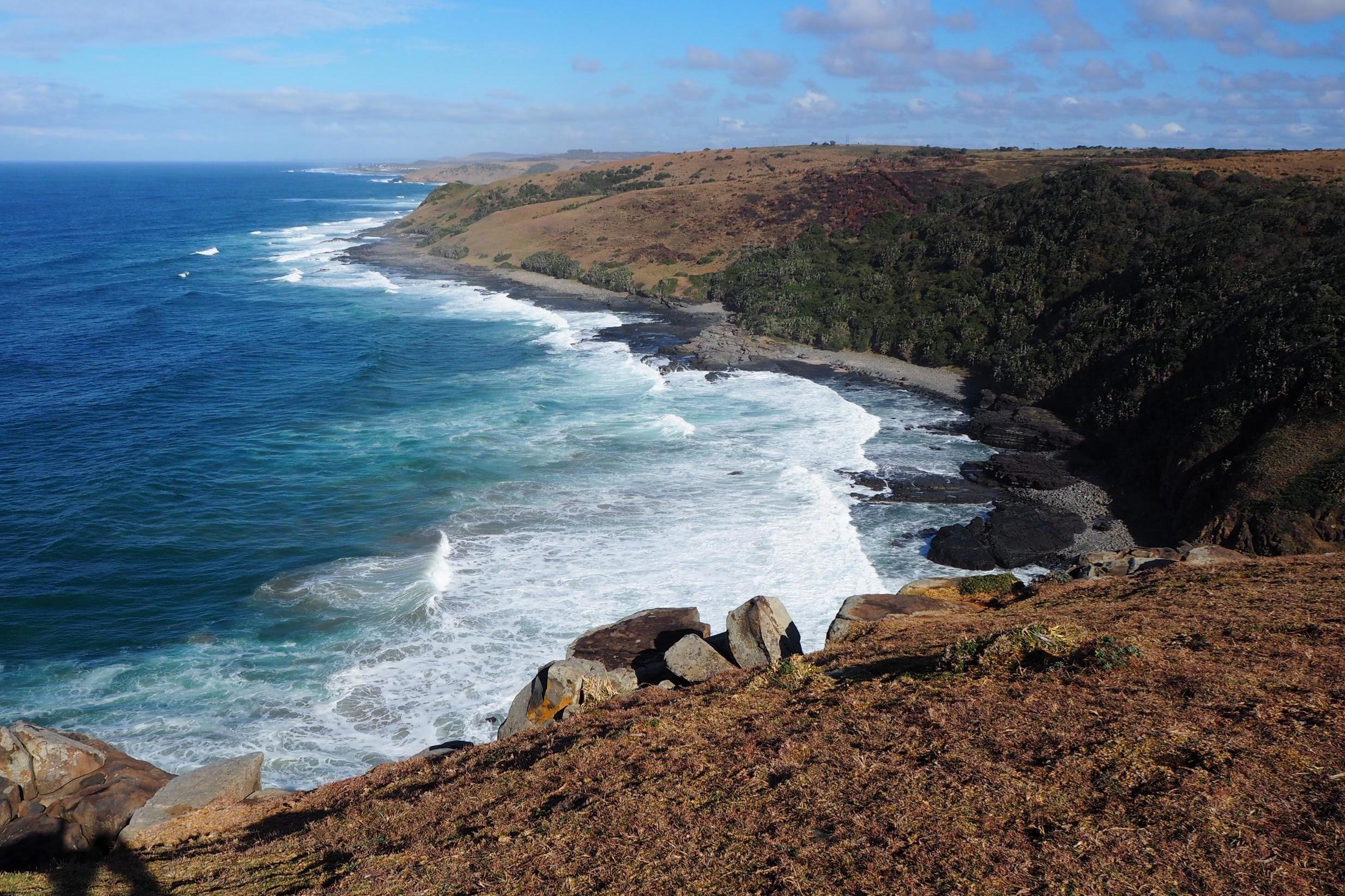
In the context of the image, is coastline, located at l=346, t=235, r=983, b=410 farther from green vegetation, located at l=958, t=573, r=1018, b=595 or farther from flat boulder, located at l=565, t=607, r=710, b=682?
flat boulder, located at l=565, t=607, r=710, b=682

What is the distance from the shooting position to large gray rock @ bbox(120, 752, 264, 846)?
12406mm

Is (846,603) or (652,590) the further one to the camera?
(652,590)

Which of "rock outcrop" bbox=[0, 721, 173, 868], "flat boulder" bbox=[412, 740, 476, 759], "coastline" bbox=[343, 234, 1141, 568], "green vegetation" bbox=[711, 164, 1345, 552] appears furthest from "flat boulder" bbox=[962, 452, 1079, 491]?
"rock outcrop" bbox=[0, 721, 173, 868]

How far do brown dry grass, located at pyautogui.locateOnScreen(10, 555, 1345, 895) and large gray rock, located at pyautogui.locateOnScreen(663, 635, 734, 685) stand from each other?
6.41ft

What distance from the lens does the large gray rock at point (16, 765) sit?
15.0 meters

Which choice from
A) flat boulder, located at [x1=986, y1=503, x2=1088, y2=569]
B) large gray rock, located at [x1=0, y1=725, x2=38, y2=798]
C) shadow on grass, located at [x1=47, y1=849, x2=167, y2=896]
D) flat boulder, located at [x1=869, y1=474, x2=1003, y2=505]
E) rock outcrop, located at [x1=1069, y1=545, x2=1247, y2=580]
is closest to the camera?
shadow on grass, located at [x1=47, y1=849, x2=167, y2=896]

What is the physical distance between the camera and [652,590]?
2470cm

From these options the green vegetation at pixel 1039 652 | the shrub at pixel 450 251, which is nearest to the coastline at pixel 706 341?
the shrub at pixel 450 251

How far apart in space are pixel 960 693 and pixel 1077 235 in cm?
5444

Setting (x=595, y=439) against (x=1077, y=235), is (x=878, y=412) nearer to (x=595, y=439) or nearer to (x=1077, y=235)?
(x=595, y=439)

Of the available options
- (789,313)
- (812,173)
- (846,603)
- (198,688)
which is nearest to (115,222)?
(812,173)

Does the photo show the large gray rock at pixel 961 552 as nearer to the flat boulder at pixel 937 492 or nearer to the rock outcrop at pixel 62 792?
the flat boulder at pixel 937 492

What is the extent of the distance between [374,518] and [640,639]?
16.1 m

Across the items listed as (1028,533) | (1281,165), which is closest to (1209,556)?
(1028,533)
